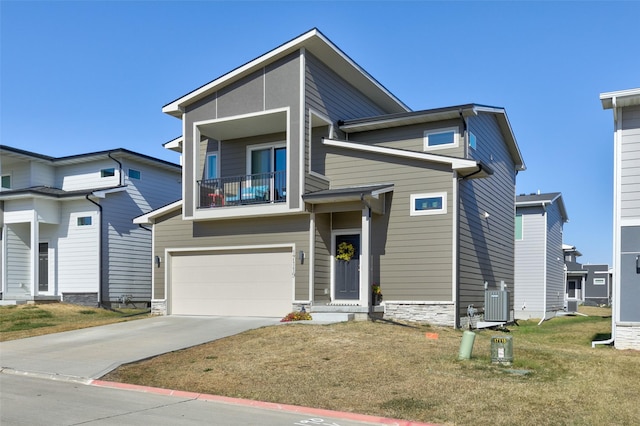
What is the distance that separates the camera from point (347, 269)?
18328mm

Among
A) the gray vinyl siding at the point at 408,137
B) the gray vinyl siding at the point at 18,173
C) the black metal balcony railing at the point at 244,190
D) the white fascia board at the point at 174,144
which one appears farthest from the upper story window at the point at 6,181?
the gray vinyl siding at the point at 408,137

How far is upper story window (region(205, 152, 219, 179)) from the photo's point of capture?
21.0 m

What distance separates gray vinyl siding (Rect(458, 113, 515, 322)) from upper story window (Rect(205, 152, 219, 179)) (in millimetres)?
8747

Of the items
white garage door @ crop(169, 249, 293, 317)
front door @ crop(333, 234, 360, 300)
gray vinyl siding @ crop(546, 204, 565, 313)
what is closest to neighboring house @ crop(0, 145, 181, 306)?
white garage door @ crop(169, 249, 293, 317)

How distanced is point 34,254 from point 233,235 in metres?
10.4

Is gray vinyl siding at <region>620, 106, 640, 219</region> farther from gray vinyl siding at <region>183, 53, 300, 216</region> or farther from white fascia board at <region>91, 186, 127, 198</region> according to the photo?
white fascia board at <region>91, 186, 127, 198</region>

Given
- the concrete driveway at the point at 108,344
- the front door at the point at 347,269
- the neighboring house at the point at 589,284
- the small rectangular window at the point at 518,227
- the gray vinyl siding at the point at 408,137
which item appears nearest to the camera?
the concrete driveway at the point at 108,344

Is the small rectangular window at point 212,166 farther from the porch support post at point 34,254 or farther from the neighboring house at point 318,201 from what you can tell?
the porch support post at point 34,254

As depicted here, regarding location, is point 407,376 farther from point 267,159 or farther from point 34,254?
point 34,254

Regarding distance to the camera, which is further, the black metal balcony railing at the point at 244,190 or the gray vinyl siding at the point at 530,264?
the gray vinyl siding at the point at 530,264

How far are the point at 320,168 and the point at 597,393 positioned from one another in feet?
38.6

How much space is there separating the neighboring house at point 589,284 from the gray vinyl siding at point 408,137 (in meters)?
35.0

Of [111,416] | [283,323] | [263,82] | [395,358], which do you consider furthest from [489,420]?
[263,82]

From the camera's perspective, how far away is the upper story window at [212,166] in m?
21.0
